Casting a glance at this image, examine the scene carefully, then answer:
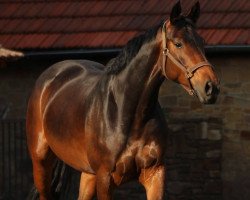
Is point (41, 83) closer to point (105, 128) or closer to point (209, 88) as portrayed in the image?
point (105, 128)

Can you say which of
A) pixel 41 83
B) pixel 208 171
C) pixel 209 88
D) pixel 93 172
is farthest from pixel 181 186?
pixel 209 88

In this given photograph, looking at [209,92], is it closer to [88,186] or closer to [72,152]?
[72,152]

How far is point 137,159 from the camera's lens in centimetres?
859

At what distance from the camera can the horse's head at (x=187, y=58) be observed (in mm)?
8008

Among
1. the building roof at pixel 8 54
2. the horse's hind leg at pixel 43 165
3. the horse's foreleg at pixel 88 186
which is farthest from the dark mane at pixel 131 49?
the building roof at pixel 8 54

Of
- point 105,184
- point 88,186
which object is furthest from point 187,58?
point 88,186

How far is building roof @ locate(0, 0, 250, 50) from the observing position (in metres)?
14.7

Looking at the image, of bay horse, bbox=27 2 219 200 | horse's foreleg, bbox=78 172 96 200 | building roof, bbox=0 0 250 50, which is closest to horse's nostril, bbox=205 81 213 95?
bay horse, bbox=27 2 219 200

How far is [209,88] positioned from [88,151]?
1518 millimetres

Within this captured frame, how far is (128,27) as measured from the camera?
15.1 metres

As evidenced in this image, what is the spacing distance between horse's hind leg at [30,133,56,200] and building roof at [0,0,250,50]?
4.51 meters

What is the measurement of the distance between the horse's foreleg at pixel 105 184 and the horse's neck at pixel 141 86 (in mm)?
491

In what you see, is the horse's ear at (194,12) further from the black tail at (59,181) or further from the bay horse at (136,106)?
the black tail at (59,181)

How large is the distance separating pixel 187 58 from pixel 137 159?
1.00 metres
